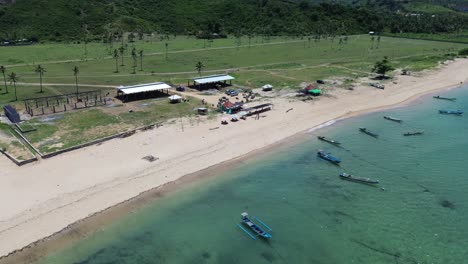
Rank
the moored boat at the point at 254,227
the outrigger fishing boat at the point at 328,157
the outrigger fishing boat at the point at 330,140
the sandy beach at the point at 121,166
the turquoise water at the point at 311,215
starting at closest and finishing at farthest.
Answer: the turquoise water at the point at 311,215 → the moored boat at the point at 254,227 → the sandy beach at the point at 121,166 → the outrigger fishing boat at the point at 328,157 → the outrigger fishing boat at the point at 330,140

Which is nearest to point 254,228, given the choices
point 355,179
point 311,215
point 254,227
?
point 254,227

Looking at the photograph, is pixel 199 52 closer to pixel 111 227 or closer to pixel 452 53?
pixel 452 53

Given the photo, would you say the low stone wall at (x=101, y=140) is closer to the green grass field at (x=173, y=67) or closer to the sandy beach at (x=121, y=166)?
the sandy beach at (x=121, y=166)

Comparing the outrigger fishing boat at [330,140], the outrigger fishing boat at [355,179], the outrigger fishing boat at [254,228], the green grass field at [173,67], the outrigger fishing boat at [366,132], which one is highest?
the green grass field at [173,67]

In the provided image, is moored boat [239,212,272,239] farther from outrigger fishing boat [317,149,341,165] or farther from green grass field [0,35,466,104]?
green grass field [0,35,466,104]

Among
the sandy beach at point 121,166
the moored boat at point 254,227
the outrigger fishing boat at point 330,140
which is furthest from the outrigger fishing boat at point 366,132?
the moored boat at point 254,227

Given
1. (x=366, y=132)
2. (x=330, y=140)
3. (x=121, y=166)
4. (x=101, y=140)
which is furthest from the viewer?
(x=366, y=132)

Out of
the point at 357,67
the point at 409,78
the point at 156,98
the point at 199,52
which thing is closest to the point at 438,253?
the point at 156,98

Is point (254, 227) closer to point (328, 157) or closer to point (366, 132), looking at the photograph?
point (328, 157)
